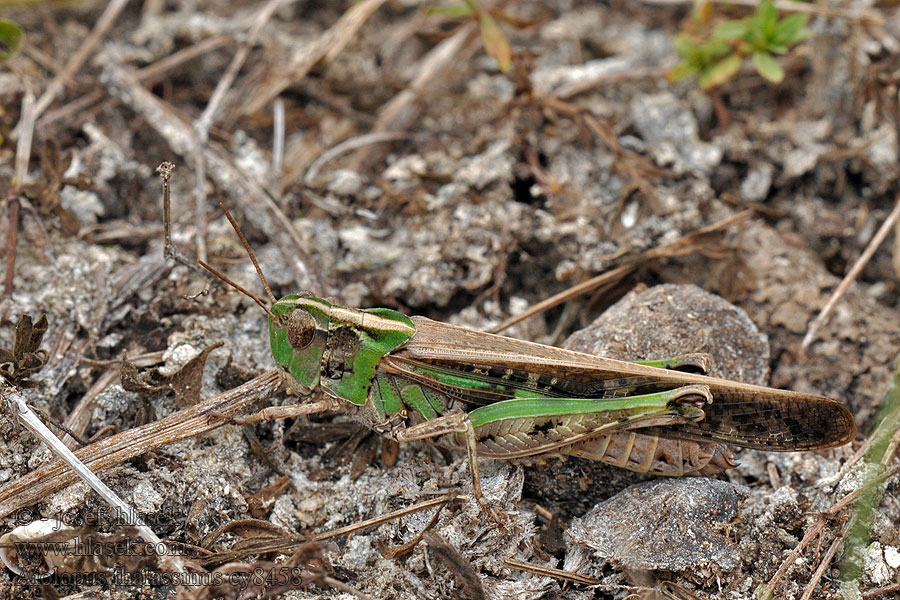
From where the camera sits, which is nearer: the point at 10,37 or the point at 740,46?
the point at 10,37

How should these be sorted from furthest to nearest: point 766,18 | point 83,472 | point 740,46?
point 740,46 < point 766,18 < point 83,472

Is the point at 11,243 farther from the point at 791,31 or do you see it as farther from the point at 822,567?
the point at 791,31

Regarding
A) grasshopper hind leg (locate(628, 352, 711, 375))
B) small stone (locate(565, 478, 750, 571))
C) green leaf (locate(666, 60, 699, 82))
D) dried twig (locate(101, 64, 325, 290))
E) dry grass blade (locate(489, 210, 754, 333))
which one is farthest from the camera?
green leaf (locate(666, 60, 699, 82))

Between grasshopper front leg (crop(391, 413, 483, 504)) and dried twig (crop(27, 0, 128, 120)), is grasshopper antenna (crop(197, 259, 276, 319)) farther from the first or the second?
dried twig (crop(27, 0, 128, 120))

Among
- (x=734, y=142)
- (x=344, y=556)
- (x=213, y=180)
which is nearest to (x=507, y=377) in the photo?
(x=344, y=556)

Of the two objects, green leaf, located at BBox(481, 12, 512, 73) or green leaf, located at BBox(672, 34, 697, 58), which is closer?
green leaf, located at BBox(481, 12, 512, 73)

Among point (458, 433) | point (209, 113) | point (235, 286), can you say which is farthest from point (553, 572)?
point (209, 113)

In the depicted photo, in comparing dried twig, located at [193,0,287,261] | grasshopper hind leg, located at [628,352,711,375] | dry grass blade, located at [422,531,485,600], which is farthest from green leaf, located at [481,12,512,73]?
dry grass blade, located at [422,531,485,600]
